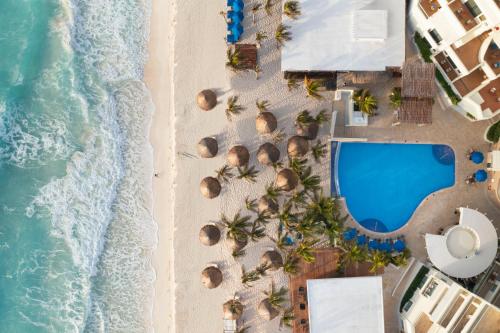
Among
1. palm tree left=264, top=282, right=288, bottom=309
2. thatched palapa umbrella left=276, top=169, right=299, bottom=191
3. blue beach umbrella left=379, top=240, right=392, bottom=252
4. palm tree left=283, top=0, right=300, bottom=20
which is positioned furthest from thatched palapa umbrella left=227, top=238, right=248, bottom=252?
palm tree left=283, top=0, right=300, bottom=20

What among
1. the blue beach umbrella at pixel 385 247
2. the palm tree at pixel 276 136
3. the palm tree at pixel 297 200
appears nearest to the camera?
the palm tree at pixel 297 200

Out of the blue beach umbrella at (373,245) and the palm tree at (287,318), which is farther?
the blue beach umbrella at (373,245)

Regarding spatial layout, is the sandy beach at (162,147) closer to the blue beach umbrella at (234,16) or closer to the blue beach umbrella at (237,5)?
the blue beach umbrella at (234,16)

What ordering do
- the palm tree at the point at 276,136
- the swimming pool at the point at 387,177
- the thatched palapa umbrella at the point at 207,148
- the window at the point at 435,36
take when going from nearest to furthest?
the window at the point at 435,36 → the thatched palapa umbrella at the point at 207,148 → the swimming pool at the point at 387,177 → the palm tree at the point at 276,136

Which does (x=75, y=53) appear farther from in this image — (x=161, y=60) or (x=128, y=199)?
(x=128, y=199)

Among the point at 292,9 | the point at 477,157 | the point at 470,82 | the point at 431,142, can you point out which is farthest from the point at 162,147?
the point at 477,157

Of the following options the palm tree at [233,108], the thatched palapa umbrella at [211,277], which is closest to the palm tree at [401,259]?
the thatched palapa umbrella at [211,277]

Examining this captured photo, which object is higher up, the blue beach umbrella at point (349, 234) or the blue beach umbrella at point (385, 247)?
the blue beach umbrella at point (349, 234)
